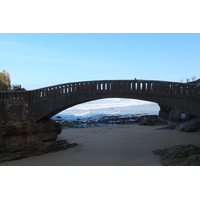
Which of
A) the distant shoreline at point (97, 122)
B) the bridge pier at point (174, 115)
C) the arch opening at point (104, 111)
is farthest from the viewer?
the arch opening at point (104, 111)

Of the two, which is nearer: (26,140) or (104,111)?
(26,140)

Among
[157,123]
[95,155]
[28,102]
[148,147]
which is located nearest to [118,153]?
[95,155]

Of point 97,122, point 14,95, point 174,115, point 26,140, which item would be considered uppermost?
point 14,95

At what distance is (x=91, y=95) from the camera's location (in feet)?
46.0

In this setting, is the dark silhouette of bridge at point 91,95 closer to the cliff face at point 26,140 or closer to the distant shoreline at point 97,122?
the cliff face at point 26,140

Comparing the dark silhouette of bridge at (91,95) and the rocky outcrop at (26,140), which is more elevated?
the dark silhouette of bridge at (91,95)

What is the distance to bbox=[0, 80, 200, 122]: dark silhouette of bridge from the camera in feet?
38.2

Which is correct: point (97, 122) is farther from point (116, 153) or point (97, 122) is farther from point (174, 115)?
point (116, 153)

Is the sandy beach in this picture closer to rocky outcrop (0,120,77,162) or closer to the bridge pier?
rocky outcrop (0,120,77,162)

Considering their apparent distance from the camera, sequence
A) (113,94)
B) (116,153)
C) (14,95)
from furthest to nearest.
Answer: (14,95) → (113,94) → (116,153)

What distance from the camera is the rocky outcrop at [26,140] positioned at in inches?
526

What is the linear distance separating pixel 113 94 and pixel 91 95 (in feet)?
5.65

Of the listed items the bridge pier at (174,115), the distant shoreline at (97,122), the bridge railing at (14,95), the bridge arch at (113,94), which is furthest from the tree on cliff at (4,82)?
the bridge pier at (174,115)

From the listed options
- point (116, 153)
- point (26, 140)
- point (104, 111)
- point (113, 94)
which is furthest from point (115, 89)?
point (104, 111)
